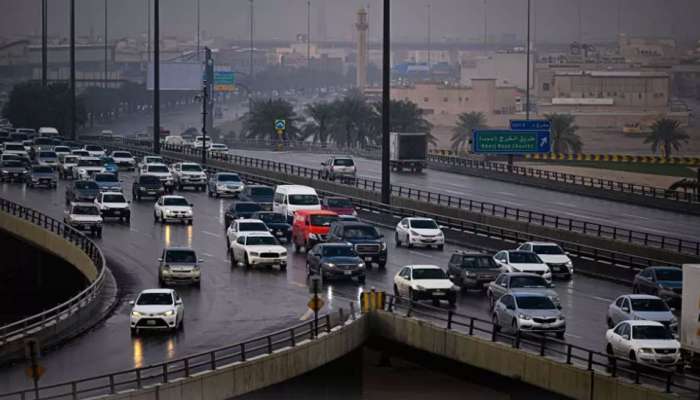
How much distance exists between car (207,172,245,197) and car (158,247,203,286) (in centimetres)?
3352

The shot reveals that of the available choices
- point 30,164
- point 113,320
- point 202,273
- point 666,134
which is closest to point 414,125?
point 666,134

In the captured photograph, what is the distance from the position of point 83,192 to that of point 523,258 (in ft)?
105

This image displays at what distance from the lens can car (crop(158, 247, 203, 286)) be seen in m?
51.2

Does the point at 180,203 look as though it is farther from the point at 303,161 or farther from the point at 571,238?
the point at 303,161

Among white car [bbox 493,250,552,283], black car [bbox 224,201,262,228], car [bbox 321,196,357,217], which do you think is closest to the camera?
white car [bbox 493,250,552,283]

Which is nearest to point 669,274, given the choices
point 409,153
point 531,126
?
point 531,126

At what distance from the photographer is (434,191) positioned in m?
95.8

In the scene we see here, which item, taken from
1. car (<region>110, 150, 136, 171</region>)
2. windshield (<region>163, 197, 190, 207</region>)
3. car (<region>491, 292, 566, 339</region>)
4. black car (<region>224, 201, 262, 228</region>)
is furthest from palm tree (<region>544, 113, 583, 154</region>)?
car (<region>491, 292, 566, 339</region>)

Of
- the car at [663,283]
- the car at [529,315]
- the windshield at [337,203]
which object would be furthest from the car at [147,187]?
the car at [529,315]

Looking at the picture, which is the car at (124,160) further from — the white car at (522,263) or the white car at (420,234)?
the white car at (522,263)

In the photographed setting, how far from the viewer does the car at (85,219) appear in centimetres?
6750

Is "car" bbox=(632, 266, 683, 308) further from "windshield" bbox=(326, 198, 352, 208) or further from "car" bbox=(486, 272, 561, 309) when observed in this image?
"windshield" bbox=(326, 198, 352, 208)

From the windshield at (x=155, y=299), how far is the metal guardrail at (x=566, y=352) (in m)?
5.99

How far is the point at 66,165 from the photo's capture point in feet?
325
